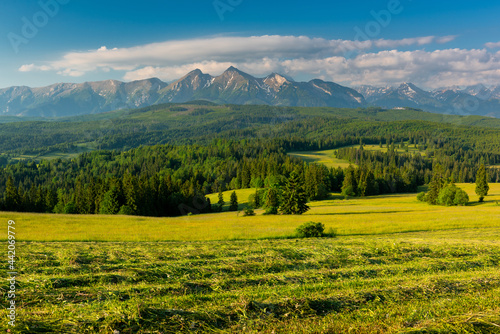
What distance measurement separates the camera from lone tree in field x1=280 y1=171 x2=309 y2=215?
62.2 m

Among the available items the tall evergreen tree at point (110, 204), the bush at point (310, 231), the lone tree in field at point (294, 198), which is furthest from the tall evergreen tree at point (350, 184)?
the bush at point (310, 231)

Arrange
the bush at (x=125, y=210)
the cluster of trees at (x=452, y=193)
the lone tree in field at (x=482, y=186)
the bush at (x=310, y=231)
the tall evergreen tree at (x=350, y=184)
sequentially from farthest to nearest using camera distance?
the tall evergreen tree at (x=350, y=184) → the lone tree in field at (x=482, y=186) → the cluster of trees at (x=452, y=193) → the bush at (x=125, y=210) → the bush at (x=310, y=231)

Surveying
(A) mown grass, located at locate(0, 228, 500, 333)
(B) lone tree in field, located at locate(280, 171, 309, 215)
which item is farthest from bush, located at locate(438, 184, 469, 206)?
(A) mown grass, located at locate(0, 228, 500, 333)

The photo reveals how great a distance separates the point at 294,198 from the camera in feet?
206

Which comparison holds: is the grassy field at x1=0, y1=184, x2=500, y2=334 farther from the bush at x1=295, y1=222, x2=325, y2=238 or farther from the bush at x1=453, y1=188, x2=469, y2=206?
the bush at x1=453, y1=188, x2=469, y2=206

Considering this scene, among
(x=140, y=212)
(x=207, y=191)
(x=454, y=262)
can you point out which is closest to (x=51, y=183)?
(x=207, y=191)

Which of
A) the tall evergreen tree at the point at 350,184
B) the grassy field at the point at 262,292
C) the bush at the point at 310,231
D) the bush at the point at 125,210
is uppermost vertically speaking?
the grassy field at the point at 262,292

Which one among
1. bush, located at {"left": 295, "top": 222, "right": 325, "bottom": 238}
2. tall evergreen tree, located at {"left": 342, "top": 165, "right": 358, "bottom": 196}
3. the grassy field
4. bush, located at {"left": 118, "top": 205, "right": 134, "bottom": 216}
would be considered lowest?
tall evergreen tree, located at {"left": 342, "top": 165, "right": 358, "bottom": 196}

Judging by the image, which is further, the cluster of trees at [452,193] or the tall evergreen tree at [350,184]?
the tall evergreen tree at [350,184]

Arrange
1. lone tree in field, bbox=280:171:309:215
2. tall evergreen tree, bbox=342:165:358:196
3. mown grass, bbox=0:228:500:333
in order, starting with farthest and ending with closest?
tall evergreen tree, bbox=342:165:358:196, lone tree in field, bbox=280:171:309:215, mown grass, bbox=0:228:500:333

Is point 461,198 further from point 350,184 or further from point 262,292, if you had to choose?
point 262,292

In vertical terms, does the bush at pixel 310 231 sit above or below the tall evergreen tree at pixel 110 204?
above

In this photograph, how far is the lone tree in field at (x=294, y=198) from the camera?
204 ft

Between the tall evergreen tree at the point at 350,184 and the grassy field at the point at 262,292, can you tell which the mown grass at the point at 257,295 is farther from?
the tall evergreen tree at the point at 350,184
